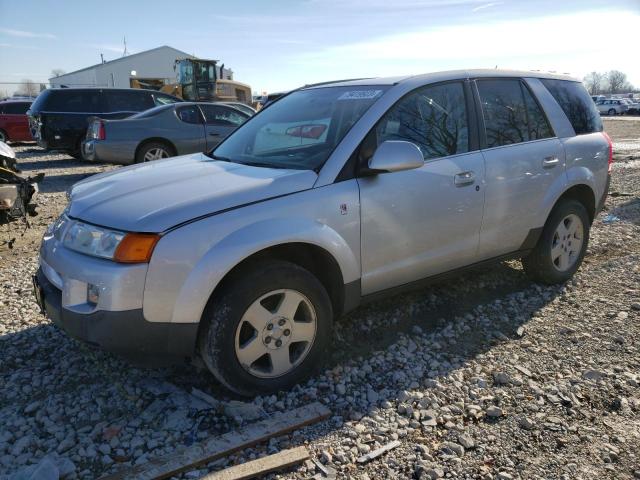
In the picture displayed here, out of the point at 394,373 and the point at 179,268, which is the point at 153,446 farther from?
the point at 394,373

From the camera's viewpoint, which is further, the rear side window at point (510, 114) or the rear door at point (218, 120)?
the rear door at point (218, 120)

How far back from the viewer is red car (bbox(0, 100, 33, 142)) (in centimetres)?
1744

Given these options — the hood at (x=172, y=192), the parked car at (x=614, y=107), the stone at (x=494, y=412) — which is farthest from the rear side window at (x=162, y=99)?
the parked car at (x=614, y=107)

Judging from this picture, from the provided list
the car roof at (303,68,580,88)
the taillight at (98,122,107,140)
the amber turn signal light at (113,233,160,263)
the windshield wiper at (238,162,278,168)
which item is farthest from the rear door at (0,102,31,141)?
the amber turn signal light at (113,233,160,263)

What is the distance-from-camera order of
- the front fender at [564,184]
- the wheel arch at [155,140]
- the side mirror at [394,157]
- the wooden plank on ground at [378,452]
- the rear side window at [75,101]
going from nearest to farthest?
the wooden plank on ground at [378,452] < the side mirror at [394,157] < the front fender at [564,184] < the wheel arch at [155,140] < the rear side window at [75,101]

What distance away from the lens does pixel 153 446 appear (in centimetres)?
257

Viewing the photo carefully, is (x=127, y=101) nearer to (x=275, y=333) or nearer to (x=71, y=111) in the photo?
(x=71, y=111)

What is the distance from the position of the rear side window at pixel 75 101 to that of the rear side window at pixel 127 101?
28 cm

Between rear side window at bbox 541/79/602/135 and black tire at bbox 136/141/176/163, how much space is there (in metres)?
7.66

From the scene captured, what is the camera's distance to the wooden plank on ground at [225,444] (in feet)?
7.62

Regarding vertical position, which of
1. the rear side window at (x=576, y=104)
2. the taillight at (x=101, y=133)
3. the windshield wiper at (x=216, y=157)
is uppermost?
the rear side window at (x=576, y=104)

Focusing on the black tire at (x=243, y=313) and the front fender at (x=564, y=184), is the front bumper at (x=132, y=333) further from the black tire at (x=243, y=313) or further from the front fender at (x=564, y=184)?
the front fender at (x=564, y=184)

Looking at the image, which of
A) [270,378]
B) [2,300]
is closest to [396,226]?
[270,378]

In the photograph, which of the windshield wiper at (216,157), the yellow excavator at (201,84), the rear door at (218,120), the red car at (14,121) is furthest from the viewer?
the yellow excavator at (201,84)
